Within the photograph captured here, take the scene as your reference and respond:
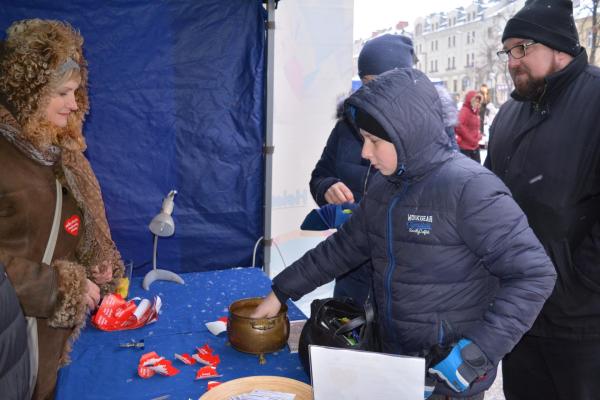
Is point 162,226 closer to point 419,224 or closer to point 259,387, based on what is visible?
point 259,387

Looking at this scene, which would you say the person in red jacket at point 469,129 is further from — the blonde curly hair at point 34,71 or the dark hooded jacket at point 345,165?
the blonde curly hair at point 34,71

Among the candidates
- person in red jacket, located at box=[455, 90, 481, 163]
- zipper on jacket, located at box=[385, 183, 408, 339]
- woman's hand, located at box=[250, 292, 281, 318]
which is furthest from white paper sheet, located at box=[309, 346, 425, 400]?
person in red jacket, located at box=[455, 90, 481, 163]

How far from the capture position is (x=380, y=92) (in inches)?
47.7

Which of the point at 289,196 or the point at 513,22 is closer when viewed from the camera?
the point at 513,22

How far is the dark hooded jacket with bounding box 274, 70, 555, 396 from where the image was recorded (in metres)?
1.08

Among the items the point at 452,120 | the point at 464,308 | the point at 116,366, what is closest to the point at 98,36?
the point at 116,366

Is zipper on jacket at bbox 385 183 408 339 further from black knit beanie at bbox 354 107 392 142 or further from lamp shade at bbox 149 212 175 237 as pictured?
lamp shade at bbox 149 212 175 237

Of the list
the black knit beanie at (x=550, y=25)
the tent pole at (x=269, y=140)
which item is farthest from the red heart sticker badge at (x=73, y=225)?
the black knit beanie at (x=550, y=25)

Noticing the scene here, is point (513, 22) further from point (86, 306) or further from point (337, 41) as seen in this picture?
point (86, 306)

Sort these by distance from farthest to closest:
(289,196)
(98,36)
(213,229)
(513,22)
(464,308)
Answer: (289,196)
(213,229)
(98,36)
(513,22)
(464,308)

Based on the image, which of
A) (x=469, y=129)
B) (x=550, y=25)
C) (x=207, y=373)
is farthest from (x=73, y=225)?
(x=469, y=129)

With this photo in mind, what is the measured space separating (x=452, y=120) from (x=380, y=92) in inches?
11.2

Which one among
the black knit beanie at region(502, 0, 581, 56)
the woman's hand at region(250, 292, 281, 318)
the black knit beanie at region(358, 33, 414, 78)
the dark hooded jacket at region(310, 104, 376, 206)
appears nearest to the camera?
the woman's hand at region(250, 292, 281, 318)

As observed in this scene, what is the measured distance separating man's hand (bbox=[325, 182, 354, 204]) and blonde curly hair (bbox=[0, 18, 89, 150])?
0.99 metres
